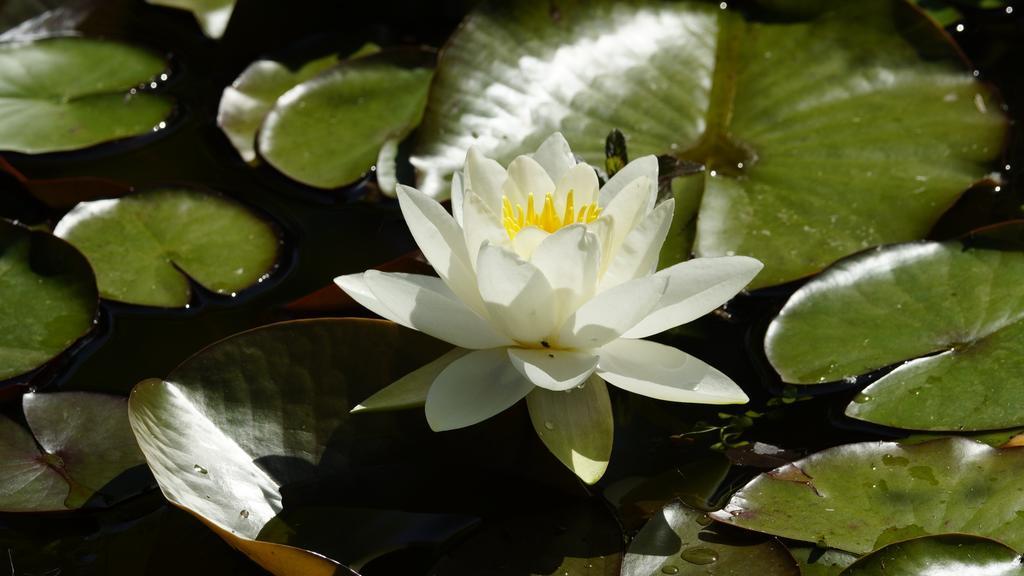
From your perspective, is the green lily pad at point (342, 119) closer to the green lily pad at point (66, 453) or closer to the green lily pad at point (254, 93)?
the green lily pad at point (254, 93)

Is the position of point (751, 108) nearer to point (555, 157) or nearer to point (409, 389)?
point (555, 157)

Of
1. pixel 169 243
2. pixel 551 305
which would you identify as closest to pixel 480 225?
pixel 551 305

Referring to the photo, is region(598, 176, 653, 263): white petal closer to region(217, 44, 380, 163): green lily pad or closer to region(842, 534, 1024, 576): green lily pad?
region(842, 534, 1024, 576): green lily pad

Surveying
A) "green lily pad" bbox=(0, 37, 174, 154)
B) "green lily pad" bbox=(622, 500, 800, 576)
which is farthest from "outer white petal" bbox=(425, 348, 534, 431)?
"green lily pad" bbox=(0, 37, 174, 154)

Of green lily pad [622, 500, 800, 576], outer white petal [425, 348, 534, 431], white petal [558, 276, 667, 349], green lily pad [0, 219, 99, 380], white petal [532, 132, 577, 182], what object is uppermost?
white petal [532, 132, 577, 182]

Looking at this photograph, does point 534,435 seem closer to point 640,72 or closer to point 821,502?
point 821,502

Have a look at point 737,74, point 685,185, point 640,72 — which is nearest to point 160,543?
point 685,185

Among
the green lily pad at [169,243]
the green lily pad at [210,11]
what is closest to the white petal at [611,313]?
the green lily pad at [169,243]

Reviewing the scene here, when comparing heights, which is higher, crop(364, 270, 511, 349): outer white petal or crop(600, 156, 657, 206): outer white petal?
crop(600, 156, 657, 206): outer white petal

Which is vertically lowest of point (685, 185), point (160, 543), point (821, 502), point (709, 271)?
point (160, 543)
